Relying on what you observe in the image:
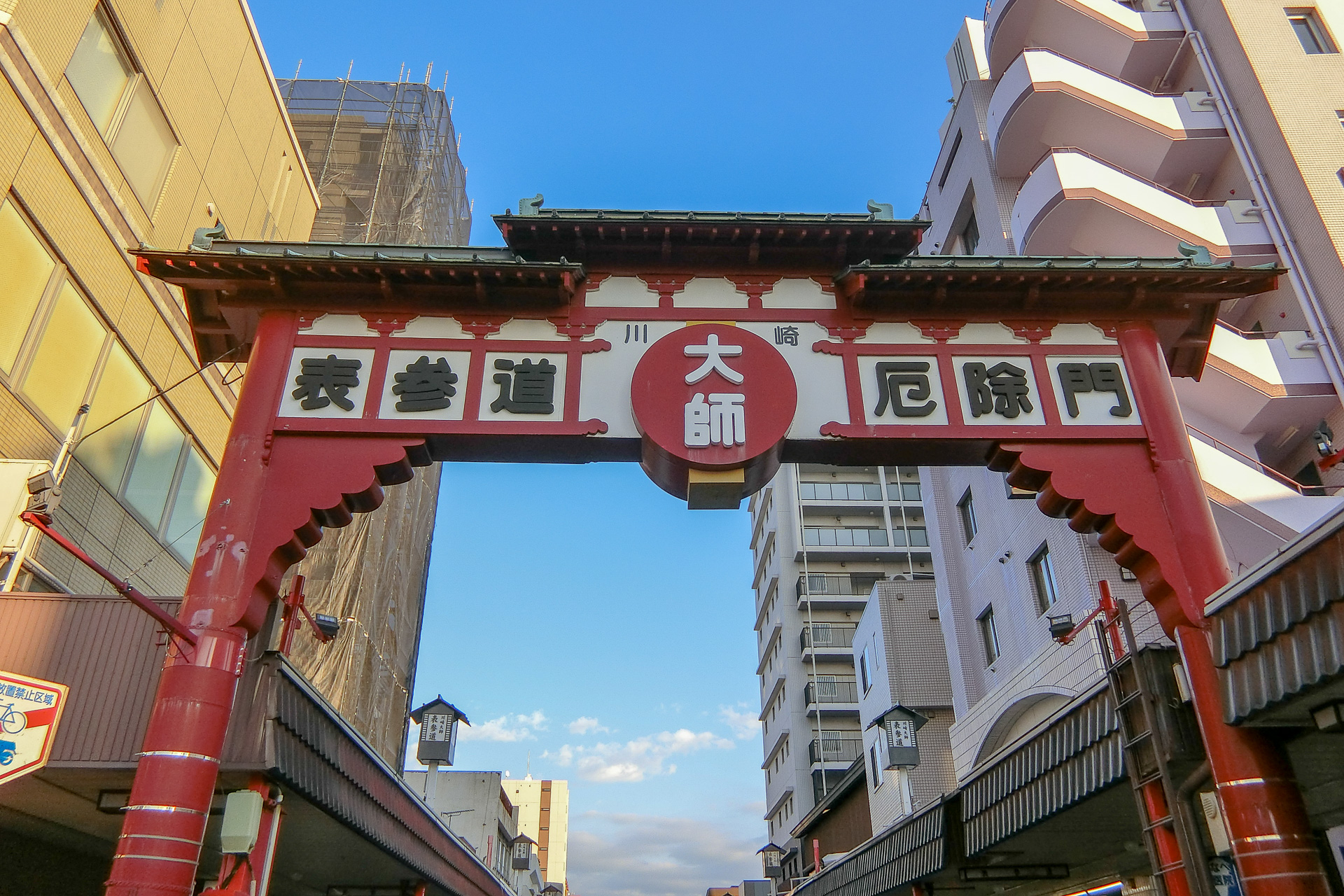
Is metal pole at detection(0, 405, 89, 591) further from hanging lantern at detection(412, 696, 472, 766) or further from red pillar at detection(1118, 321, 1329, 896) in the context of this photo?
red pillar at detection(1118, 321, 1329, 896)

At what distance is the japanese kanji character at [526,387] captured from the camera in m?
13.2

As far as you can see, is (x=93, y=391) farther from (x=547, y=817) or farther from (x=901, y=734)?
(x=547, y=817)

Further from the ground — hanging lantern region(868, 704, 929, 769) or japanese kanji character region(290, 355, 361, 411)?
japanese kanji character region(290, 355, 361, 411)

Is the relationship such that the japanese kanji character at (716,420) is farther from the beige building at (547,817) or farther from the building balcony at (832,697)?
the beige building at (547,817)

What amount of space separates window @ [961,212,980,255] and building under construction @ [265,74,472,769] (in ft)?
52.9

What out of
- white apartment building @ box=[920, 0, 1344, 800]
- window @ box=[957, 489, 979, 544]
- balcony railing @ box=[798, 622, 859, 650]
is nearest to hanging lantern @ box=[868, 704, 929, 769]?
white apartment building @ box=[920, 0, 1344, 800]

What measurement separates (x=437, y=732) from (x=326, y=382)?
12.0m

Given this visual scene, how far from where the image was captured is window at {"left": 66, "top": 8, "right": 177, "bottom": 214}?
1655cm

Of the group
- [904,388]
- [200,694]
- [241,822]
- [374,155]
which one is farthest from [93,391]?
[374,155]

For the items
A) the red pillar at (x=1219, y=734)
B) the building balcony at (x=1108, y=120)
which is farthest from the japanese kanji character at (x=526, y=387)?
the building balcony at (x=1108, y=120)

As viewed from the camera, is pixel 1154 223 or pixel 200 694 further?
pixel 1154 223

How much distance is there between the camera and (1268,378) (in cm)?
1884

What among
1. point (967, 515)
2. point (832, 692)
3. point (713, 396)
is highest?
point (832, 692)

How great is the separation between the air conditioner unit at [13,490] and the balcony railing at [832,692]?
164 ft
